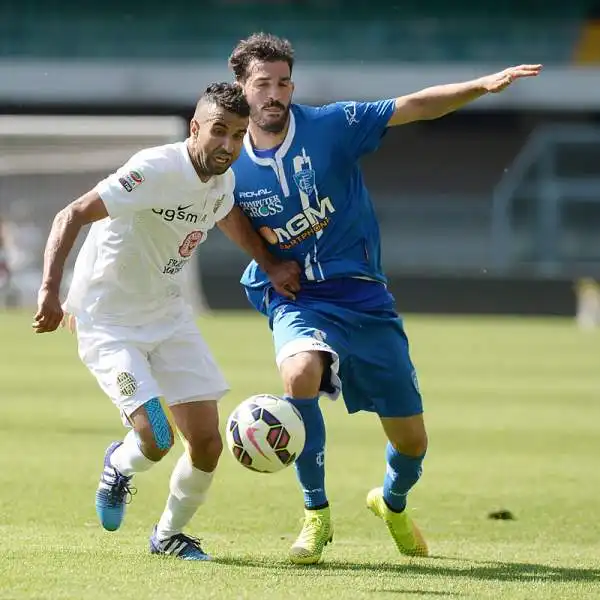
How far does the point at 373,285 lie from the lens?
670 cm

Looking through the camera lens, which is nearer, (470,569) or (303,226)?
(470,569)

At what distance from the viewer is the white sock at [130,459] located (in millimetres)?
6043

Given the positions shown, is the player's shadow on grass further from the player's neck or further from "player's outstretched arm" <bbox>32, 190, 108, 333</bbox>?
the player's neck

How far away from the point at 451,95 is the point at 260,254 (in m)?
1.17

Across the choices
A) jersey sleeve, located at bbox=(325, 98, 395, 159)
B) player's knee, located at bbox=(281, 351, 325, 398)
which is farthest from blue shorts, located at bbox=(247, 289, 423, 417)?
jersey sleeve, located at bbox=(325, 98, 395, 159)

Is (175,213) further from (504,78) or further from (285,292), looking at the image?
(504,78)

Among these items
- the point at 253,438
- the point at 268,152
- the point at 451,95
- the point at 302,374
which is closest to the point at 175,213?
the point at 268,152

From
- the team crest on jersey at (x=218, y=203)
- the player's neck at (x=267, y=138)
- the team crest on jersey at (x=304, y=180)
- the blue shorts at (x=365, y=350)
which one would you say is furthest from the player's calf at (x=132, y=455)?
the player's neck at (x=267, y=138)

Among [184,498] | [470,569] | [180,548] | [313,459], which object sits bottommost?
[470,569]

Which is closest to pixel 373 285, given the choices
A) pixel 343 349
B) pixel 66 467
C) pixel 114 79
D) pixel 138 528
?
pixel 343 349

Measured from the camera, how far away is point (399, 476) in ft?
22.2

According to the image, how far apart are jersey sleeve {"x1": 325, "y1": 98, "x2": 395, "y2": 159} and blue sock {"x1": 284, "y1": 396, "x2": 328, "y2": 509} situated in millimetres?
1236

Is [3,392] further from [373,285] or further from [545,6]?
[545,6]

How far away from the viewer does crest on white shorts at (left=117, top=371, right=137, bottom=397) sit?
5965mm
